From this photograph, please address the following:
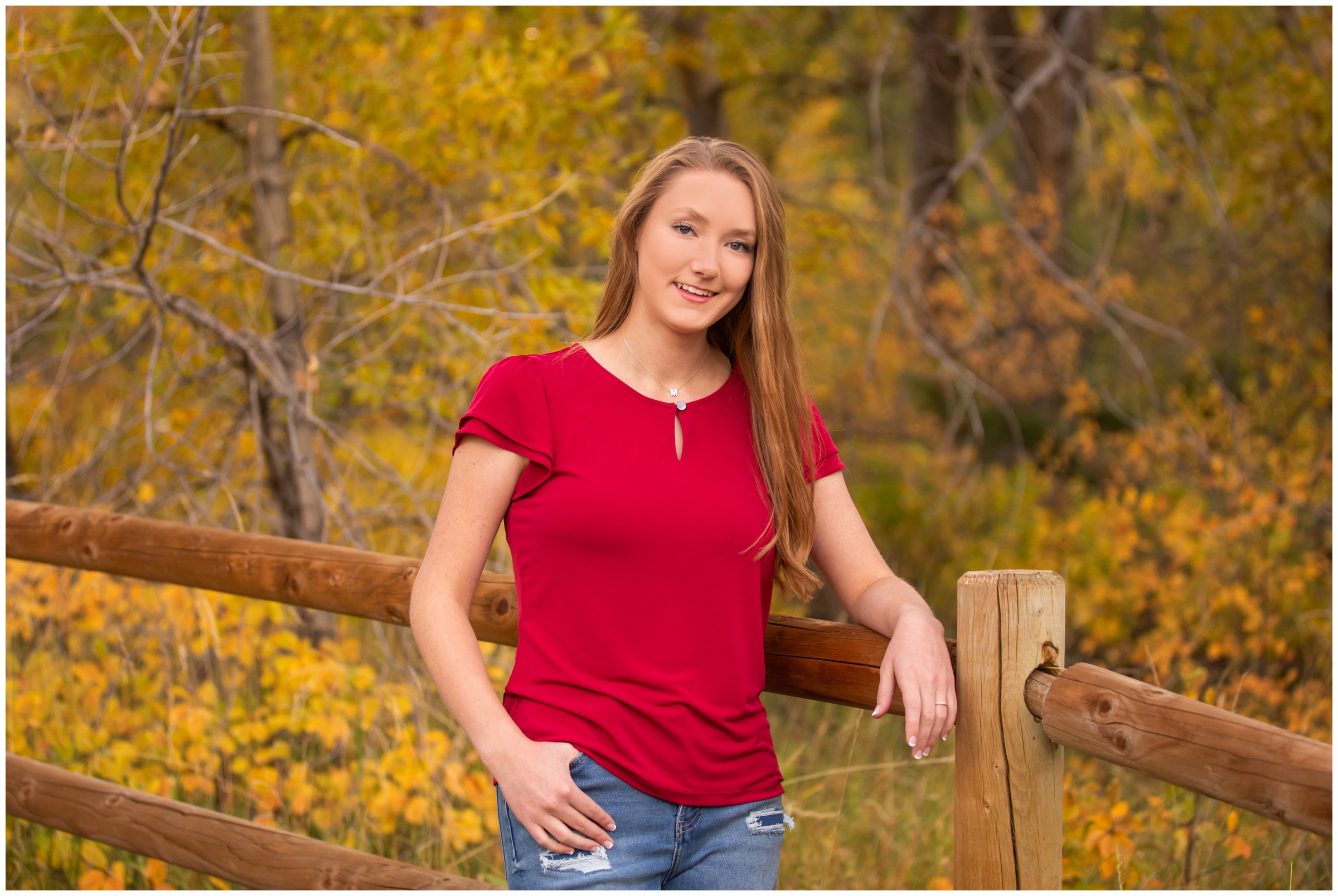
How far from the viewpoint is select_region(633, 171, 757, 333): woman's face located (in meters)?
1.94

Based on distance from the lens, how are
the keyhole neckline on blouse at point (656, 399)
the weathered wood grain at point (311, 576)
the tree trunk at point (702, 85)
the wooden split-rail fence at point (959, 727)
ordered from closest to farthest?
the wooden split-rail fence at point (959, 727)
the keyhole neckline on blouse at point (656, 399)
the weathered wood grain at point (311, 576)
the tree trunk at point (702, 85)

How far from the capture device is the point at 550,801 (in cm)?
172

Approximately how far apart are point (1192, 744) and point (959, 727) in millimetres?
464

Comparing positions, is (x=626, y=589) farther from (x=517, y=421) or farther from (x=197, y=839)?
(x=197, y=839)

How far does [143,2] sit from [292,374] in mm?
1768

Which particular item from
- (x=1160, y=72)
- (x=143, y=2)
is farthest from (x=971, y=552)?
(x=143, y=2)

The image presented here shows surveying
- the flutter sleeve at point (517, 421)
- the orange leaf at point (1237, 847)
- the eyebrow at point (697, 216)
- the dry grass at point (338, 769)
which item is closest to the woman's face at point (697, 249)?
the eyebrow at point (697, 216)

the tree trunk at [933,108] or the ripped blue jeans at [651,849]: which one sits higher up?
the tree trunk at [933,108]

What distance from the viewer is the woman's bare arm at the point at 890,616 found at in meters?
1.83

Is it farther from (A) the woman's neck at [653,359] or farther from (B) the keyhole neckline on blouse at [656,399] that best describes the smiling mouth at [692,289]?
(B) the keyhole neckline on blouse at [656,399]

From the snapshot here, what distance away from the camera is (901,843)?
153 inches

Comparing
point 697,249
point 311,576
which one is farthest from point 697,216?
point 311,576

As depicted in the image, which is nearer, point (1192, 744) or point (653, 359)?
point (1192, 744)

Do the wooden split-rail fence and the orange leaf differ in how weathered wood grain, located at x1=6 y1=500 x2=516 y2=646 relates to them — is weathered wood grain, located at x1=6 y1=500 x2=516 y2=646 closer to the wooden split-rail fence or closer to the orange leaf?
the wooden split-rail fence
